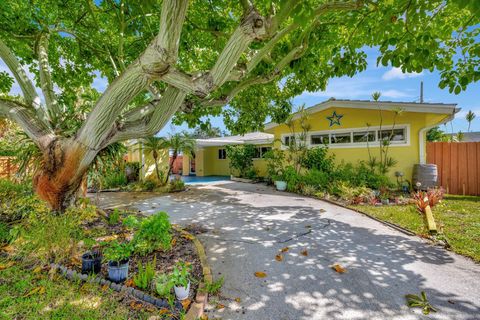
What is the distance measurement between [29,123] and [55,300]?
2675 millimetres

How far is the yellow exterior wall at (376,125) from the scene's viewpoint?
886cm

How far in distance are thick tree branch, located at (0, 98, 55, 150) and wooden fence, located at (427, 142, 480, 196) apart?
12204 millimetres

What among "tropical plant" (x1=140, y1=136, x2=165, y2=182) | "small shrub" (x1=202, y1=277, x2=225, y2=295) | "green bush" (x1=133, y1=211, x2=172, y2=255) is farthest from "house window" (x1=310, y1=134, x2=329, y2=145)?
"small shrub" (x1=202, y1=277, x2=225, y2=295)

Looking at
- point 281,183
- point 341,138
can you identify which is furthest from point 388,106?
point 281,183

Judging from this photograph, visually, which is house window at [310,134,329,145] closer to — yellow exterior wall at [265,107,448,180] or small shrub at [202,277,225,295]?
yellow exterior wall at [265,107,448,180]

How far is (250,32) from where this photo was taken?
2750 mm

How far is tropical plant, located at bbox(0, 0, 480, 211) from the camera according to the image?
109 inches

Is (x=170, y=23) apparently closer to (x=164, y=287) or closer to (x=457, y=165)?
(x=164, y=287)

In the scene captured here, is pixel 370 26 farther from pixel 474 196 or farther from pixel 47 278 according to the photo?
pixel 474 196

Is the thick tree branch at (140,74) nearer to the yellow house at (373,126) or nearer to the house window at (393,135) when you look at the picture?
the yellow house at (373,126)

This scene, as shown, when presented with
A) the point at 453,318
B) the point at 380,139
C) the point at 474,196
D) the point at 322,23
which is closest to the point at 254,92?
the point at 322,23

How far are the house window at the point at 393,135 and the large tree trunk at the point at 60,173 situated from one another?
33.9 feet

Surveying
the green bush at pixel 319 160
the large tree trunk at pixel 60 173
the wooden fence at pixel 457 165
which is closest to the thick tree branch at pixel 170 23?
the large tree trunk at pixel 60 173

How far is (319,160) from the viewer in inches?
403
